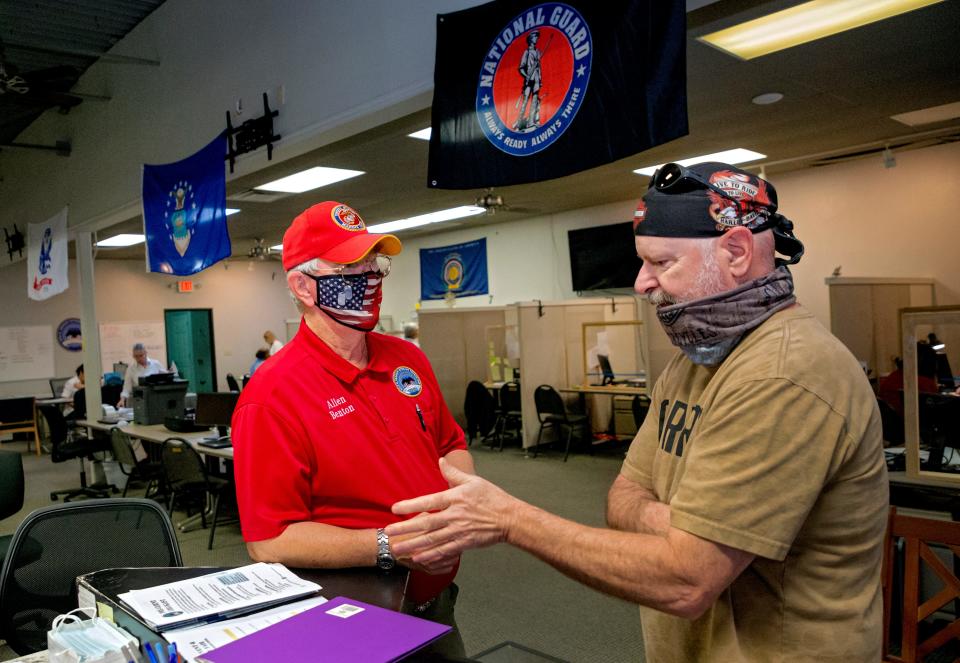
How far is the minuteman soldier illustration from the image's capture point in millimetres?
2719

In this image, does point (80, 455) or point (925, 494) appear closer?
point (925, 494)

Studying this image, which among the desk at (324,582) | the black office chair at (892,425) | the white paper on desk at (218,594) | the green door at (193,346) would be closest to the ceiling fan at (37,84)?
the desk at (324,582)

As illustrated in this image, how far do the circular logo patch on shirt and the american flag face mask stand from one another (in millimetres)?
141

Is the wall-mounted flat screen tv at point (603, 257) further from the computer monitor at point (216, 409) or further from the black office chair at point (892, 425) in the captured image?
the computer monitor at point (216, 409)

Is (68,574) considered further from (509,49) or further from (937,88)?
(937,88)

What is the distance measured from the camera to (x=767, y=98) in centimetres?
544

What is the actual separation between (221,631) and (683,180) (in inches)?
39.3

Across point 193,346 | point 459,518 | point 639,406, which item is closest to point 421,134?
point 639,406

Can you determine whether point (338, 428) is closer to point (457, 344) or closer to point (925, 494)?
point (925, 494)

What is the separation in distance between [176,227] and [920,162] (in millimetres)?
7808

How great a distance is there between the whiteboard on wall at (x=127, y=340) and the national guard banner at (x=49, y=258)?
16.5 ft

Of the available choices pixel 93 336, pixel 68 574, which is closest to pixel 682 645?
pixel 68 574

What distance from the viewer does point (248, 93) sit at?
4.91 m

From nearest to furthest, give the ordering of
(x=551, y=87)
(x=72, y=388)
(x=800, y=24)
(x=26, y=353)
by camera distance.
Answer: (x=551, y=87) → (x=800, y=24) → (x=72, y=388) → (x=26, y=353)
